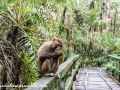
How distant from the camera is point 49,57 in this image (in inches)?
192

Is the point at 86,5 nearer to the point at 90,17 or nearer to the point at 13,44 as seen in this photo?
the point at 90,17

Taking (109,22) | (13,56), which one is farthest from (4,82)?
(109,22)

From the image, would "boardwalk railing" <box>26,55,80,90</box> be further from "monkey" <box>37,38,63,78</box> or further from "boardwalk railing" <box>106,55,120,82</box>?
"boardwalk railing" <box>106,55,120,82</box>

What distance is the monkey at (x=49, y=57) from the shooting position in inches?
191

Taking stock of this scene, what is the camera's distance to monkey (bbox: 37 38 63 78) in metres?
4.86

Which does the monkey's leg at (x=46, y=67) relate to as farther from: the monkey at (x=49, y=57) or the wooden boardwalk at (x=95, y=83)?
the wooden boardwalk at (x=95, y=83)

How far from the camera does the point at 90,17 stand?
851 inches

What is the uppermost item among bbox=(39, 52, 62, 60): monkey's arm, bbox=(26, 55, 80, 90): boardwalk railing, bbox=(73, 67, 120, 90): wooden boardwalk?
bbox=(39, 52, 62, 60): monkey's arm

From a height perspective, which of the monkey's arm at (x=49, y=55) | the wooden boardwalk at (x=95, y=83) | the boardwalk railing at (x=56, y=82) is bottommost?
the wooden boardwalk at (x=95, y=83)

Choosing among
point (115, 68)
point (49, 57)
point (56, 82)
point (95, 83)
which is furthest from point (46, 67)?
point (115, 68)

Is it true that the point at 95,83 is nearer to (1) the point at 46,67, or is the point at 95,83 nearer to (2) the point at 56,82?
(1) the point at 46,67

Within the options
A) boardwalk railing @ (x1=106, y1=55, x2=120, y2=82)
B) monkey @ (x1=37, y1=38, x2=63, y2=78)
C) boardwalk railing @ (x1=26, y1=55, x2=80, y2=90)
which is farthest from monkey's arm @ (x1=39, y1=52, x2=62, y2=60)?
boardwalk railing @ (x1=106, y1=55, x2=120, y2=82)

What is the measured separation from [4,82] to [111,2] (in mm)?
19477

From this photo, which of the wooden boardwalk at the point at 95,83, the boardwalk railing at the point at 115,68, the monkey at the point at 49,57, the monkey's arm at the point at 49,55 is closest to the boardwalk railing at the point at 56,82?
the monkey at the point at 49,57
